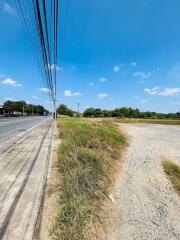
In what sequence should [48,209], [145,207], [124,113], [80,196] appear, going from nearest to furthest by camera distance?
[48,209] < [80,196] < [145,207] < [124,113]

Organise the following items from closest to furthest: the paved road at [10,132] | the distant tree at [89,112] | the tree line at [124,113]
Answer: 1. the paved road at [10,132]
2. the tree line at [124,113]
3. the distant tree at [89,112]

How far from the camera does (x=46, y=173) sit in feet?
13.4

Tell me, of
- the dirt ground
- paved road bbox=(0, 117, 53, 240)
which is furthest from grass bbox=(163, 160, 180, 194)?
paved road bbox=(0, 117, 53, 240)

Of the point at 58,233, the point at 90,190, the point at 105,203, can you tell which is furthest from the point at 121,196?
the point at 58,233

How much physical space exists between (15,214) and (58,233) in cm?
86

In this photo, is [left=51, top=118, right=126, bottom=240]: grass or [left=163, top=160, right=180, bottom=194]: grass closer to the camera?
[left=51, top=118, right=126, bottom=240]: grass

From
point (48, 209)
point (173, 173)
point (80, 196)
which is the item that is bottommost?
point (173, 173)

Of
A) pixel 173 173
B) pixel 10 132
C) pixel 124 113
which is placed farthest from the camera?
pixel 124 113

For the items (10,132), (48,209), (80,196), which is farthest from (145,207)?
(10,132)

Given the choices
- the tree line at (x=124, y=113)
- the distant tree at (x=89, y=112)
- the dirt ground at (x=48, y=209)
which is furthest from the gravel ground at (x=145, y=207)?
the distant tree at (x=89, y=112)

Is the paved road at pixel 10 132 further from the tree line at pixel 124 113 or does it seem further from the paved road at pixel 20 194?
the tree line at pixel 124 113

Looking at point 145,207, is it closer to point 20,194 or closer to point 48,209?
point 48,209

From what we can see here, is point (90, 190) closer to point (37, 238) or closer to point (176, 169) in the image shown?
point (37, 238)

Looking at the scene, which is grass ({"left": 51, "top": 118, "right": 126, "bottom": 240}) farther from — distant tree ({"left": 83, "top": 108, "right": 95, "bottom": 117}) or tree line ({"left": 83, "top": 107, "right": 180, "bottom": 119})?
distant tree ({"left": 83, "top": 108, "right": 95, "bottom": 117})
